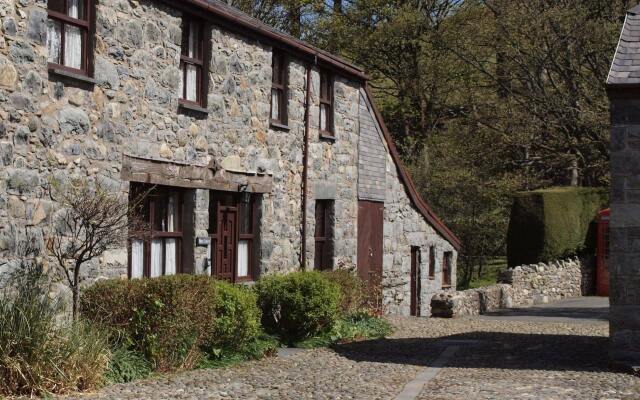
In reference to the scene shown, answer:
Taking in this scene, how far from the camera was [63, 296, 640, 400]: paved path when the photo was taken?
11016 mm

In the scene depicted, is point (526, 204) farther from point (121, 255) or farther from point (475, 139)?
point (121, 255)

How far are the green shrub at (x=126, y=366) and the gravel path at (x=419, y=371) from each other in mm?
274

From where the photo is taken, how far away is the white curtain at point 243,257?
17656mm

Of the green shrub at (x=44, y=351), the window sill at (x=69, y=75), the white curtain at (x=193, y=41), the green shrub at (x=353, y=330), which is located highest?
the white curtain at (x=193, y=41)

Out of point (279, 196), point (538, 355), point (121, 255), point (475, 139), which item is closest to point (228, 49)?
point (279, 196)

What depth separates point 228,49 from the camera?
1677 centimetres

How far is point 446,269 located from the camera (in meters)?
28.0

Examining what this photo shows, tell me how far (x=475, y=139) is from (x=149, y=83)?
2060cm

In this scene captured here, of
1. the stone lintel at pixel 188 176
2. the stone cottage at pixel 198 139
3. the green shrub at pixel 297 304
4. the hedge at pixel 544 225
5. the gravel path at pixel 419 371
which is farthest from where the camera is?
the hedge at pixel 544 225

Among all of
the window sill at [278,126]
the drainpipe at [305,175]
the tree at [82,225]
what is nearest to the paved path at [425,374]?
the tree at [82,225]

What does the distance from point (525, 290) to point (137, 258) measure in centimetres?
1656

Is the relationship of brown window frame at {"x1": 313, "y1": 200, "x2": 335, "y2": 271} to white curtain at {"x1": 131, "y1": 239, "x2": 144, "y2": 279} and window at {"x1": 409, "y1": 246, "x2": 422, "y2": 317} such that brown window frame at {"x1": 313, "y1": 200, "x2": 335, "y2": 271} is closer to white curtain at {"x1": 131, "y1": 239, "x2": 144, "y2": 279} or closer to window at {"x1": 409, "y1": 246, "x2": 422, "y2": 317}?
window at {"x1": 409, "y1": 246, "x2": 422, "y2": 317}

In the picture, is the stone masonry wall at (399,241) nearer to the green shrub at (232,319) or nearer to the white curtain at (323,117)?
the white curtain at (323,117)

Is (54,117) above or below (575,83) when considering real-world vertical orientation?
below
